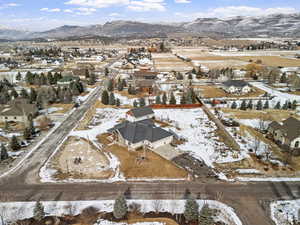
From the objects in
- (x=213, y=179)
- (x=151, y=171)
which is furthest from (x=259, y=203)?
(x=151, y=171)

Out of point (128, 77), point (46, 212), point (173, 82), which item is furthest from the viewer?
point (128, 77)

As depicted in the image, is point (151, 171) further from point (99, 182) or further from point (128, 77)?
point (128, 77)

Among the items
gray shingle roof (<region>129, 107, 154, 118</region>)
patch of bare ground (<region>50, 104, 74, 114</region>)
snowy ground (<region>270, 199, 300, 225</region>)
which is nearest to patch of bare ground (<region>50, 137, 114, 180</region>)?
gray shingle roof (<region>129, 107, 154, 118</region>)

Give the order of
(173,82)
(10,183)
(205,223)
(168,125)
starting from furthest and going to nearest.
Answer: (173,82) → (168,125) → (10,183) → (205,223)

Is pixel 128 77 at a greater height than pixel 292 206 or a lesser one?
greater

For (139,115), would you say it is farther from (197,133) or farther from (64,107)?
(64,107)

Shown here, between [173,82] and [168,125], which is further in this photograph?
[173,82]

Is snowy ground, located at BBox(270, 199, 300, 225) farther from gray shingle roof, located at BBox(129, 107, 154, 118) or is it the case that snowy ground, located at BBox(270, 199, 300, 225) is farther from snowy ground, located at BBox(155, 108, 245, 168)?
gray shingle roof, located at BBox(129, 107, 154, 118)
